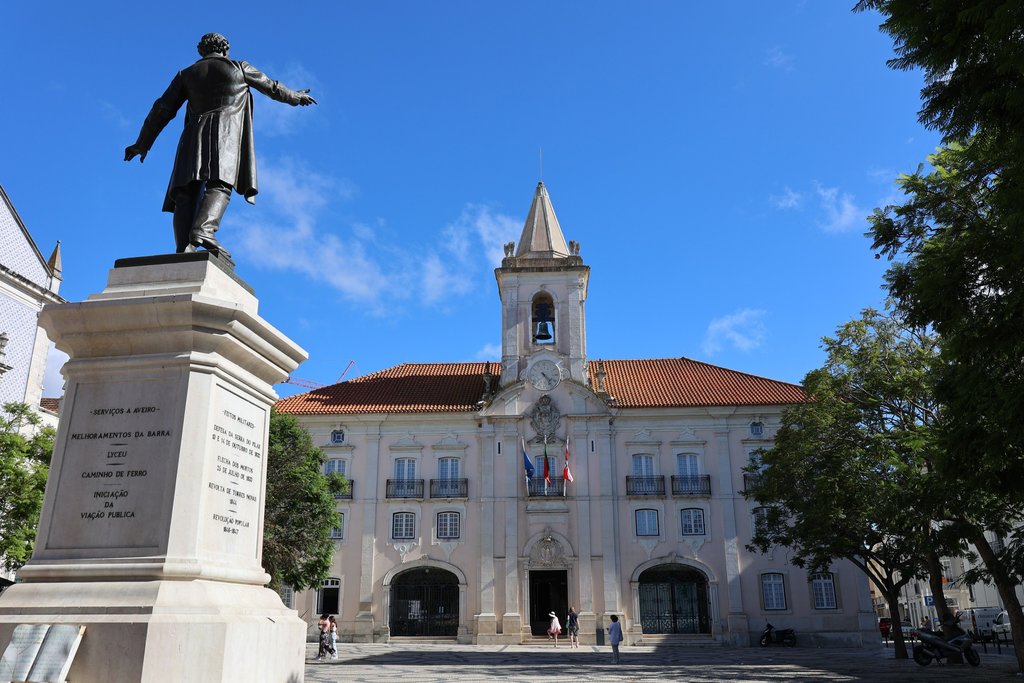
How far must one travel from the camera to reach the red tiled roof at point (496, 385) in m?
34.1

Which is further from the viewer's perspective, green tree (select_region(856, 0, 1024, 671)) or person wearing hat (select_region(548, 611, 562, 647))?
person wearing hat (select_region(548, 611, 562, 647))

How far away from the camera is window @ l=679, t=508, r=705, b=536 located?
3212cm

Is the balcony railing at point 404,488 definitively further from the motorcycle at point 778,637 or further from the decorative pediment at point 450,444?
the motorcycle at point 778,637

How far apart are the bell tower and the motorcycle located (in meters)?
11.8

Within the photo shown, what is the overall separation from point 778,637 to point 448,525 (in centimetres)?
1314

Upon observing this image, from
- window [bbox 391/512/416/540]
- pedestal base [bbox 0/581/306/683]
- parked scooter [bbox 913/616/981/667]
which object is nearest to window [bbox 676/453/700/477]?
window [bbox 391/512/416/540]

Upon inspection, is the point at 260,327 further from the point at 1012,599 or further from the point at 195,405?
the point at 1012,599

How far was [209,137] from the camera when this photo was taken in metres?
6.07

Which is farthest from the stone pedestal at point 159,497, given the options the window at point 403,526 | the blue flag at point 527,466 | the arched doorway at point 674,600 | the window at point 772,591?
the window at point 772,591

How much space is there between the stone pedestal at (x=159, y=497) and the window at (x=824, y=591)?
29.9m

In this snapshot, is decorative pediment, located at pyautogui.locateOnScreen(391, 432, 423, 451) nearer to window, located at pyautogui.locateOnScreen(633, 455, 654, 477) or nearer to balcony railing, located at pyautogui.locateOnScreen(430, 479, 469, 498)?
balcony railing, located at pyautogui.locateOnScreen(430, 479, 469, 498)

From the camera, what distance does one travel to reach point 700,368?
3859 cm

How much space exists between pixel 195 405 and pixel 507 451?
28721 mm

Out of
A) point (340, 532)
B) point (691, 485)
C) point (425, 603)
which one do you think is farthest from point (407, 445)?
point (691, 485)
